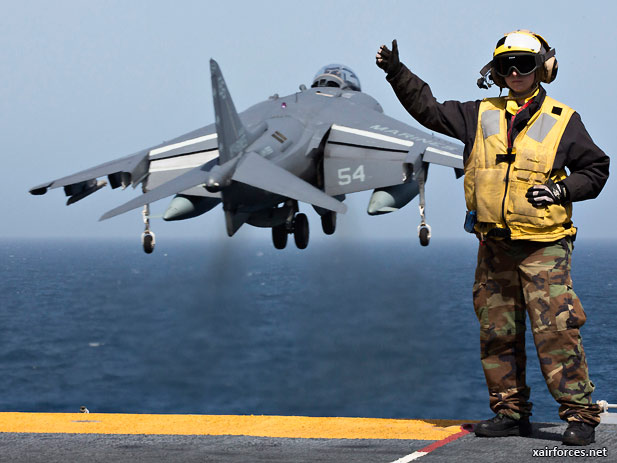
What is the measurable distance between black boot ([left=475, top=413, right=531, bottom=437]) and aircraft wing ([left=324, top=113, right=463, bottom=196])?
19544 millimetres

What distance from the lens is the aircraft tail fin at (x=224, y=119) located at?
21.5 meters

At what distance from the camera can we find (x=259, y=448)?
6992mm

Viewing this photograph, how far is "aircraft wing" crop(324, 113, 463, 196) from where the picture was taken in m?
27.3

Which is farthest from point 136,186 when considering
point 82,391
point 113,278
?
point 113,278

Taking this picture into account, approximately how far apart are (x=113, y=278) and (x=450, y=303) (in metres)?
65.0

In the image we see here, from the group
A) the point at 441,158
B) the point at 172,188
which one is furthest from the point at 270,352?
the point at 172,188

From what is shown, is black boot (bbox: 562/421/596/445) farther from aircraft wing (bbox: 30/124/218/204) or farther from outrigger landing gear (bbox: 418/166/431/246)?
aircraft wing (bbox: 30/124/218/204)

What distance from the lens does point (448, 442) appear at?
7070mm

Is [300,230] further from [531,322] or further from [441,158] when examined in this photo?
[531,322]

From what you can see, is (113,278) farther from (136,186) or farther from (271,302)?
(136,186)

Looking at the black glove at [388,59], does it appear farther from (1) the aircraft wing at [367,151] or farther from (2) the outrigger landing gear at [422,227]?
(1) the aircraft wing at [367,151]

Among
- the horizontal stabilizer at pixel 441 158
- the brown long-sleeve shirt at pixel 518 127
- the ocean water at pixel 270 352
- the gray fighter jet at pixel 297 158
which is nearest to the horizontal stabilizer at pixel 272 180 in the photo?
the gray fighter jet at pixel 297 158

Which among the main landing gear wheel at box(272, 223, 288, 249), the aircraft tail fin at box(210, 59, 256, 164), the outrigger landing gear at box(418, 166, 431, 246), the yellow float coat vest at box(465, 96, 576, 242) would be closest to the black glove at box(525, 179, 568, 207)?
the yellow float coat vest at box(465, 96, 576, 242)

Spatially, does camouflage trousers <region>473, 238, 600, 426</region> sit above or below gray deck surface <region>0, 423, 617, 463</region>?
above
